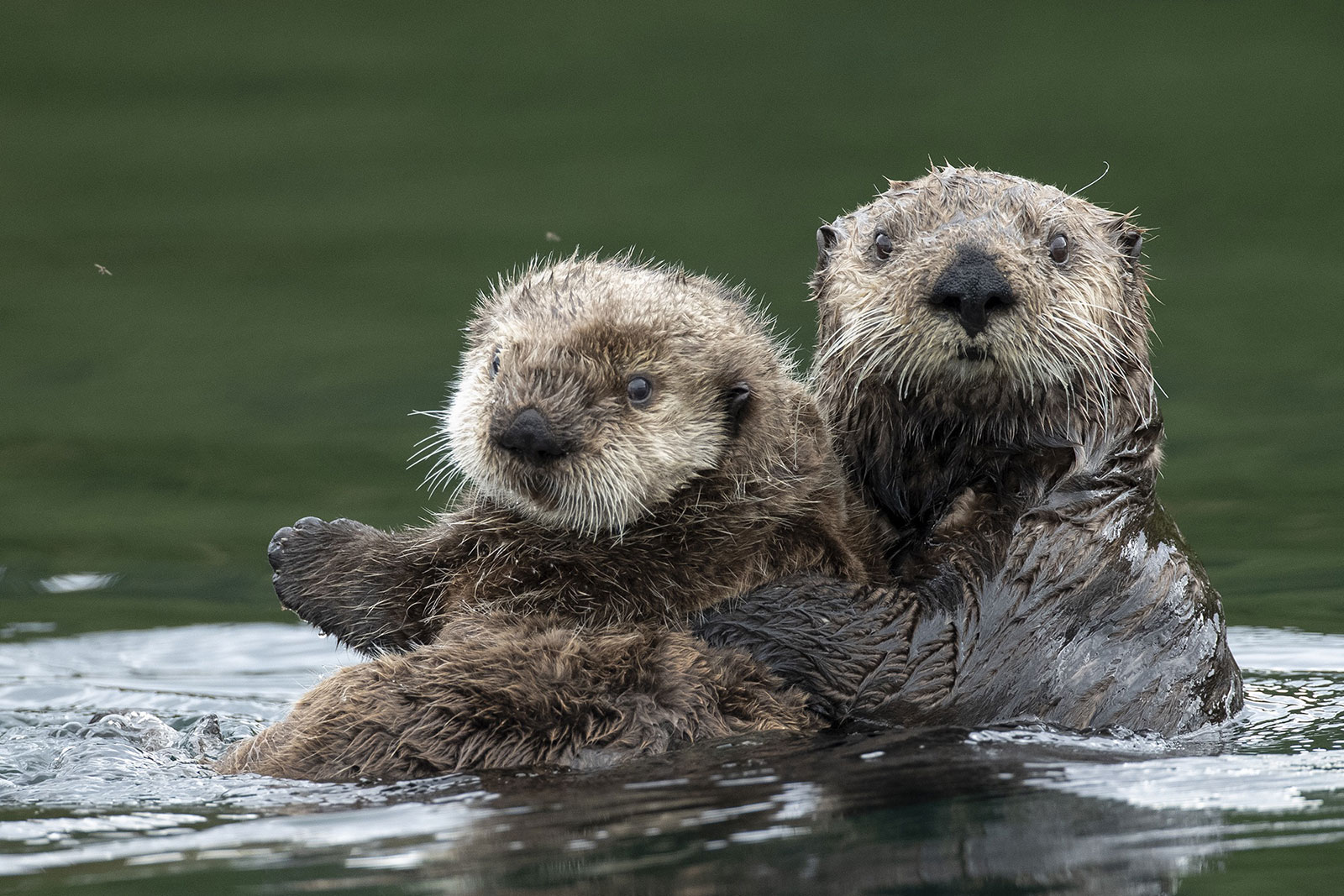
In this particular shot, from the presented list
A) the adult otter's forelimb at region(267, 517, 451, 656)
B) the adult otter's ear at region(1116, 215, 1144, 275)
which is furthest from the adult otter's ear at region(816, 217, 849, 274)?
the adult otter's forelimb at region(267, 517, 451, 656)

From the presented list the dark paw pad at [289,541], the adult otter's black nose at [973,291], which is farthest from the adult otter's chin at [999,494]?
the dark paw pad at [289,541]

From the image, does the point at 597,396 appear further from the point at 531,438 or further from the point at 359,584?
the point at 359,584

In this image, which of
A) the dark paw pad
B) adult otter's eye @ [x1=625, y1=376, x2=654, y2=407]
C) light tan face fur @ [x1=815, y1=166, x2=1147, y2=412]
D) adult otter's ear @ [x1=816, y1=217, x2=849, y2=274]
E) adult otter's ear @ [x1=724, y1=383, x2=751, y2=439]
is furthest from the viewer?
adult otter's ear @ [x1=816, y1=217, x2=849, y2=274]

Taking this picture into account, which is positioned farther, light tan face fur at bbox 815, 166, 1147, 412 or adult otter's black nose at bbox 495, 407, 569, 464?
light tan face fur at bbox 815, 166, 1147, 412

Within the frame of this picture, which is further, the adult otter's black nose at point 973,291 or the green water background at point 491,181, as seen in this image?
the green water background at point 491,181

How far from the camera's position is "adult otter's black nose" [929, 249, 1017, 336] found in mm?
5035

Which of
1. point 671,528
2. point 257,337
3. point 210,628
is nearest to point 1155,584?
point 671,528

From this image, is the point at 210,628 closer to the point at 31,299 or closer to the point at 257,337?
the point at 257,337

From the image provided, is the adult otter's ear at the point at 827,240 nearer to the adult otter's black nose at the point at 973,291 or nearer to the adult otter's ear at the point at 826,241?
the adult otter's ear at the point at 826,241

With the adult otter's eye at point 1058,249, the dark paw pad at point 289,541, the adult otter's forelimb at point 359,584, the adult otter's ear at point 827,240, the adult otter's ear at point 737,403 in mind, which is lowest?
the adult otter's forelimb at point 359,584

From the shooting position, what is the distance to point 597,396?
4.94 meters

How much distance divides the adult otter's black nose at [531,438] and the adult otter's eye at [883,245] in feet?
4.20

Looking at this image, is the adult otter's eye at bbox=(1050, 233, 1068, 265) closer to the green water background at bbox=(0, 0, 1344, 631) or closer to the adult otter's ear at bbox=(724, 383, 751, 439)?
the adult otter's ear at bbox=(724, 383, 751, 439)

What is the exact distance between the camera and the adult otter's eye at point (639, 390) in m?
5.02
